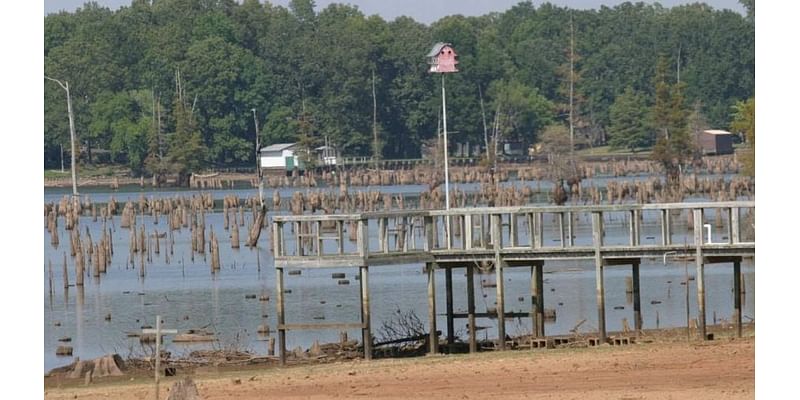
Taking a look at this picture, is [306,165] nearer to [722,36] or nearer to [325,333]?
[722,36]

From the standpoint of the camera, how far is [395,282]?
52.7 meters

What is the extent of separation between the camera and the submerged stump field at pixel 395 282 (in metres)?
31.6

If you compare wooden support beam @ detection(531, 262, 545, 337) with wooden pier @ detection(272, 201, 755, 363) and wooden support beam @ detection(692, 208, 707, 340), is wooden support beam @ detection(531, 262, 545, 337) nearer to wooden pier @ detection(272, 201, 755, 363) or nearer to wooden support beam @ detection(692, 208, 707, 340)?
wooden pier @ detection(272, 201, 755, 363)

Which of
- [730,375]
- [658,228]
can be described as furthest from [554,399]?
[658,228]

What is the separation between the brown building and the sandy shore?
113 meters

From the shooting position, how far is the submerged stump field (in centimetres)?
3158

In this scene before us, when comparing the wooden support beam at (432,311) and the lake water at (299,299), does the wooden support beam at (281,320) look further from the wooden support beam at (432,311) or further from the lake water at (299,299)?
the lake water at (299,299)

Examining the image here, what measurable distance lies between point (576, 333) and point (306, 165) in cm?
10137

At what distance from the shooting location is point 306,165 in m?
135

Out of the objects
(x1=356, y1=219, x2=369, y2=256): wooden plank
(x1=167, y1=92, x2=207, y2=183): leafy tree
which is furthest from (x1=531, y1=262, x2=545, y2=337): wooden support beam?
(x1=167, y1=92, x2=207, y2=183): leafy tree

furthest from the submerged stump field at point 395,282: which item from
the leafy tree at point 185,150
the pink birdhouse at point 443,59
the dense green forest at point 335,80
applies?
the dense green forest at point 335,80

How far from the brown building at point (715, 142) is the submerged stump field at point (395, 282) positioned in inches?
2179

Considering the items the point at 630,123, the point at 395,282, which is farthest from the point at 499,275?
the point at 630,123
